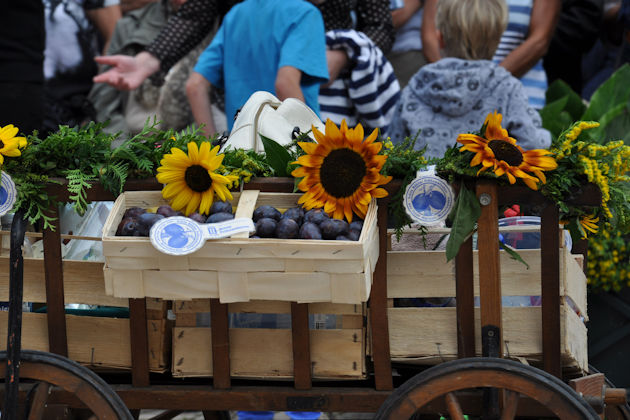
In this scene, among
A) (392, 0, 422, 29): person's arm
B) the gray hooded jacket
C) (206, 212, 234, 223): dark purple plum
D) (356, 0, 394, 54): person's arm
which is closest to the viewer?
(206, 212, 234, 223): dark purple plum

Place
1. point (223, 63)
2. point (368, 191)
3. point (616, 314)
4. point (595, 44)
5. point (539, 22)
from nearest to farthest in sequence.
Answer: point (368, 191) → point (616, 314) → point (223, 63) → point (539, 22) → point (595, 44)

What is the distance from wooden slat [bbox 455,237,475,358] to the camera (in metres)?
1.75

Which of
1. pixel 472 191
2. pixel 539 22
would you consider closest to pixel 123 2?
pixel 539 22

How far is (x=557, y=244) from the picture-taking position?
68.1 inches

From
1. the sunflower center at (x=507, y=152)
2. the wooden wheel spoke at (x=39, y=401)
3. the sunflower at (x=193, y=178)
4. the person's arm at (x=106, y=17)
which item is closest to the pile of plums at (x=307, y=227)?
the sunflower at (x=193, y=178)

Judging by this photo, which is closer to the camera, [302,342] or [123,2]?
[302,342]

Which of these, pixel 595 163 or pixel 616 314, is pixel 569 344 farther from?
pixel 616 314

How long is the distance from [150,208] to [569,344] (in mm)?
1030

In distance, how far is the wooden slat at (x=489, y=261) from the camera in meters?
1.68

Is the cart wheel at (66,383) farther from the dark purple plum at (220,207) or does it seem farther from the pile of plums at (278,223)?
the dark purple plum at (220,207)

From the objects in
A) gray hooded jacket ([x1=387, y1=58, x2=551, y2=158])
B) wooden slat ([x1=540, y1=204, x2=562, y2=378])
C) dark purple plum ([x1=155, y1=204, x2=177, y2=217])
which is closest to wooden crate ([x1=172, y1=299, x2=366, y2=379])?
dark purple plum ([x1=155, y1=204, x2=177, y2=217])

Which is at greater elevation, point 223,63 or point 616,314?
point 223,63

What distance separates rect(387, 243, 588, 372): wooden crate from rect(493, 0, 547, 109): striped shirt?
2290 mm

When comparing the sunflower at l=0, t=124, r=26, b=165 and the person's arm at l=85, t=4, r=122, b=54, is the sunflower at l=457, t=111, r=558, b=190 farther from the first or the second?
the person's arm at l=85, t=4, r=122, b=54
